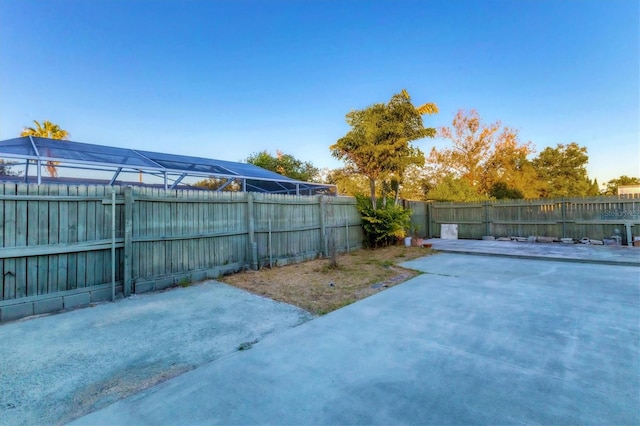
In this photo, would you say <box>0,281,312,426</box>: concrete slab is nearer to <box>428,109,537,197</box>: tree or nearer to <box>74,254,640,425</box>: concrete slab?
<box>74,254,640,425</box>: concrete slab

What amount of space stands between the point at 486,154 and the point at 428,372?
21.9m

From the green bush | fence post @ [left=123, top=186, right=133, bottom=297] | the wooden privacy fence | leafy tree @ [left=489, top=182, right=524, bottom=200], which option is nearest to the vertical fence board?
the wooden privacy fence

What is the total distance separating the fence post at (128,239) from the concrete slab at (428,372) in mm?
2838

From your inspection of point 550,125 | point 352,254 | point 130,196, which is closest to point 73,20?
point 130,196

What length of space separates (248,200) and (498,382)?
5250mm

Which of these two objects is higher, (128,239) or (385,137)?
(385,137)

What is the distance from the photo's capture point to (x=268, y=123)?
13.5 metres

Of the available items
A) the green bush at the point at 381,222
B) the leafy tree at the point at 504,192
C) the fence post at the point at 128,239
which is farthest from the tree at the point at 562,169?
the fence post at the point at 128,239

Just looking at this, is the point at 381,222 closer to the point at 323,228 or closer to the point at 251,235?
the point at 323,228

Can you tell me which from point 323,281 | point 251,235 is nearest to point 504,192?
point 323,281

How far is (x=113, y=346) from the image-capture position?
8.82 feet

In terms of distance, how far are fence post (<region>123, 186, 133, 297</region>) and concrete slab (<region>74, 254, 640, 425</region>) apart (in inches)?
112

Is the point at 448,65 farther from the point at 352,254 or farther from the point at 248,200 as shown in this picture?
the point at 248,200

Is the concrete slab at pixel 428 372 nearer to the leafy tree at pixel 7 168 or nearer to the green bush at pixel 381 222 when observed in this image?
the green bush at pixel 381 222
